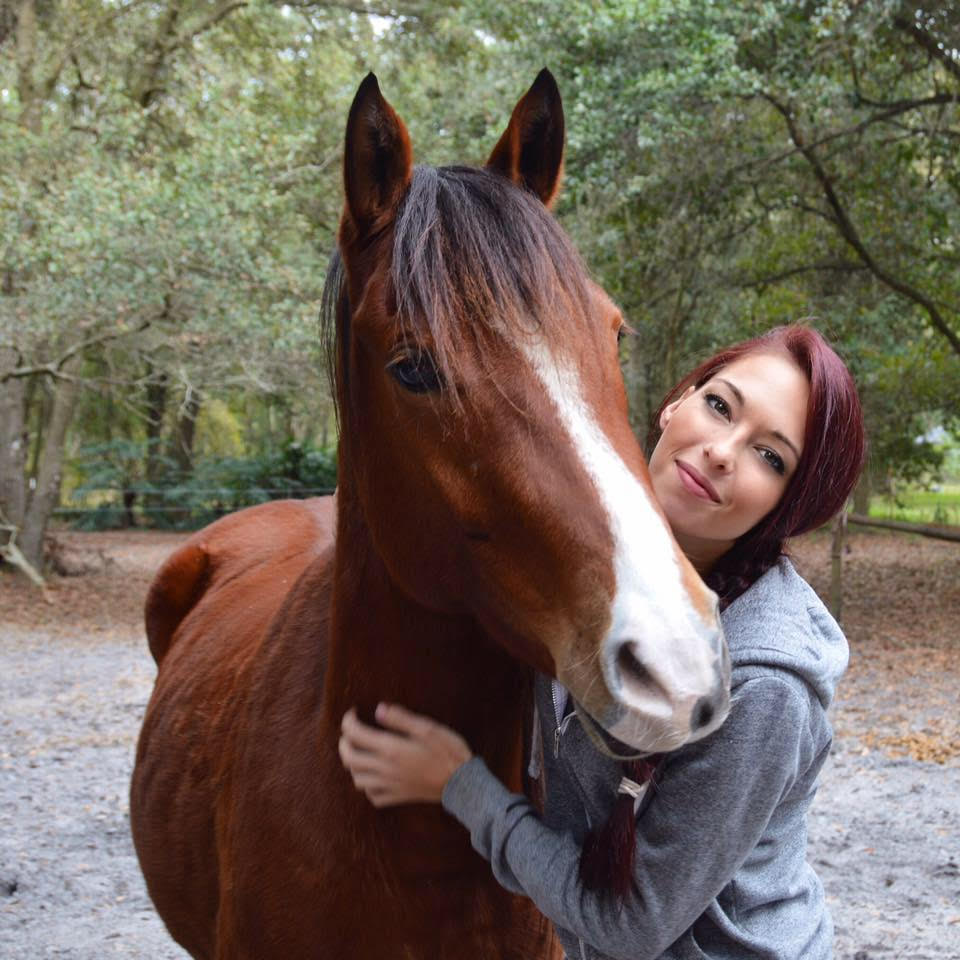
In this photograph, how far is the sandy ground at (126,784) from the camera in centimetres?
405

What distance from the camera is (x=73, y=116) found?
513 inches

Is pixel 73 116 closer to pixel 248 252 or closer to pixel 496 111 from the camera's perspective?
pixel 248 252

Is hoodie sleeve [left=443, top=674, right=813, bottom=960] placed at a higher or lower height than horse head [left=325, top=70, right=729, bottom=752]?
lower

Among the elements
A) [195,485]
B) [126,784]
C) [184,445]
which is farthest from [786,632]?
[195,485]

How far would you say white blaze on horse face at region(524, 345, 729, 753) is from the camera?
1.10 meters

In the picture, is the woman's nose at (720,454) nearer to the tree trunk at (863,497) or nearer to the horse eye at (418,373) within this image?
the horse eye at (418,373)

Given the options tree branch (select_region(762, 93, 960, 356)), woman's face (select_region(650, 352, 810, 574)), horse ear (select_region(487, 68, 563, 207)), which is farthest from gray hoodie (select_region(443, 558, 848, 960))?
tree branch (select_region(762, 93, 960, 356))

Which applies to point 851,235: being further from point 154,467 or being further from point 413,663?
point 154,467

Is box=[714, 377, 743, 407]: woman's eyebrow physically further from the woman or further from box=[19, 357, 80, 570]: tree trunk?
box=[19, 357, 80, 570]: tree trunk

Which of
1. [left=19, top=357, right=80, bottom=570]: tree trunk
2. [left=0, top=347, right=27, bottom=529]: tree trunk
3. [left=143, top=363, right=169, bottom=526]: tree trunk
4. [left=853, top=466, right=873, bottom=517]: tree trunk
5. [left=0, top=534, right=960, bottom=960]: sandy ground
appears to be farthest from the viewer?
[left=143, top=363, right=169, bottom=526]: tree trunk

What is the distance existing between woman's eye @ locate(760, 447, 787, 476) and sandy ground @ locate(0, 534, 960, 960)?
236 cm

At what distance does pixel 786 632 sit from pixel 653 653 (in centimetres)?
44

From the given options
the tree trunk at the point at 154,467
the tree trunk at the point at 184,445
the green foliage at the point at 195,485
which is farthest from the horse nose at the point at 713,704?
the tree trunk at the point at 154,467

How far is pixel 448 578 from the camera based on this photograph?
4.83ft
